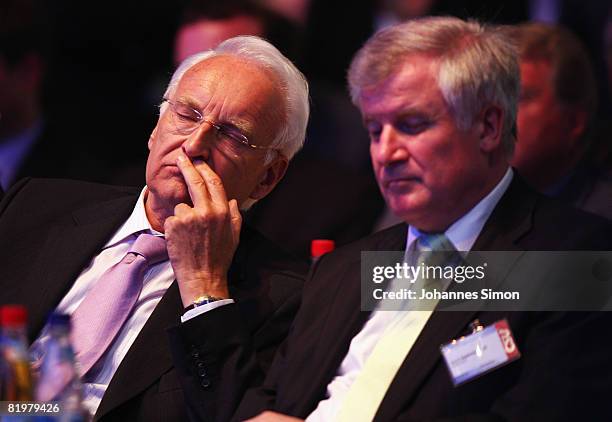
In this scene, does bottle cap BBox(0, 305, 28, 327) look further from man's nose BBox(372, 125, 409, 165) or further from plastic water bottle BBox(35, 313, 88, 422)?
man's nose BBox(372, 125, 409, 165)

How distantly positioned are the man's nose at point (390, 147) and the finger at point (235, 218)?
484 millimetres

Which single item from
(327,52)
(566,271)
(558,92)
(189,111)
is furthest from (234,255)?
(327,52)

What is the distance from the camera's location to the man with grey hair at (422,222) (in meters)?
2.56

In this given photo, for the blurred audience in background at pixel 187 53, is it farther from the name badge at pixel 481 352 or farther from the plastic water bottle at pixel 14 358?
the plastic water bottle at pixel 14 358

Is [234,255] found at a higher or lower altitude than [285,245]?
higher

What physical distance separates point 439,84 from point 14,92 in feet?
9.42

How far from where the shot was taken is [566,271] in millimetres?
2521

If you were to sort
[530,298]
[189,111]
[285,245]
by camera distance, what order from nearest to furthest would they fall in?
[530,298] < [189,111] < [285,245]

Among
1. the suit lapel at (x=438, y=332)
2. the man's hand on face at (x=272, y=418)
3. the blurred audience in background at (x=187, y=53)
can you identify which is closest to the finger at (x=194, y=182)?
the man's hand on face at (x=272, y=418)

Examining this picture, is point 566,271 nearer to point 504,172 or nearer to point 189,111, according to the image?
point 504,172

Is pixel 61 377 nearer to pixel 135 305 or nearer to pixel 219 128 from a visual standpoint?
pixel 135 305

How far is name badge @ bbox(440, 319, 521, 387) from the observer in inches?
95.1

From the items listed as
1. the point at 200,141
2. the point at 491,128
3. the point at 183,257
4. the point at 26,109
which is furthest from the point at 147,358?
the point at 26,109

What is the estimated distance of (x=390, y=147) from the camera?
2.80 meters
